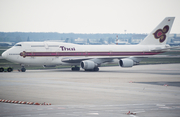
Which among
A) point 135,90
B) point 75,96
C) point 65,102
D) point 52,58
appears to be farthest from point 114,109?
point 52,58

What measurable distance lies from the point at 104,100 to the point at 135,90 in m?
6.60

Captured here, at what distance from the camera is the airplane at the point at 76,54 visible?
173 ft

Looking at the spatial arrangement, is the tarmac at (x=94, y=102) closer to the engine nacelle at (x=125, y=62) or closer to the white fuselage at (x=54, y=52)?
the white fuselage at (x=54, y=52)

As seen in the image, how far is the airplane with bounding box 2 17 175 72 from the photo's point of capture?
5278 cm

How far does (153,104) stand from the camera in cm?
2242

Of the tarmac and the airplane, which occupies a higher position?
the airplane

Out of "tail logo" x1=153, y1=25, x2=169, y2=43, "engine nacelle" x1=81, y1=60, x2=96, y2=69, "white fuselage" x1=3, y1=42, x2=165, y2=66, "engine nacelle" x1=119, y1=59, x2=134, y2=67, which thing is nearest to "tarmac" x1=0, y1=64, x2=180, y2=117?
"white fuselage" x1=3, y1=42, x2=165, y2=66

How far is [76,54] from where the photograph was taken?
2217 inches

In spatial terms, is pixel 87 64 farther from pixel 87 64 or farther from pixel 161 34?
pixel 161 34

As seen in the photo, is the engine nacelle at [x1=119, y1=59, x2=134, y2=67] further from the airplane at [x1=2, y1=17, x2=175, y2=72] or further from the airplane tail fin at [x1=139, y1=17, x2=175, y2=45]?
the airplane tail fin at [x1=139, y1=17, x2=175, y2=45]

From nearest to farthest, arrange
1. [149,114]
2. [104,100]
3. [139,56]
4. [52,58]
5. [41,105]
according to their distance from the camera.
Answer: [149,114], [41,105], [104,100], [52,58], [139,56]

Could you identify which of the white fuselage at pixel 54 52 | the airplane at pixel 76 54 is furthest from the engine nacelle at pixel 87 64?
the white fuselage at pixel 54 52

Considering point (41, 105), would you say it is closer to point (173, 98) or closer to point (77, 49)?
point (173, 98)

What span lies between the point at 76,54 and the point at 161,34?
19.1 m
